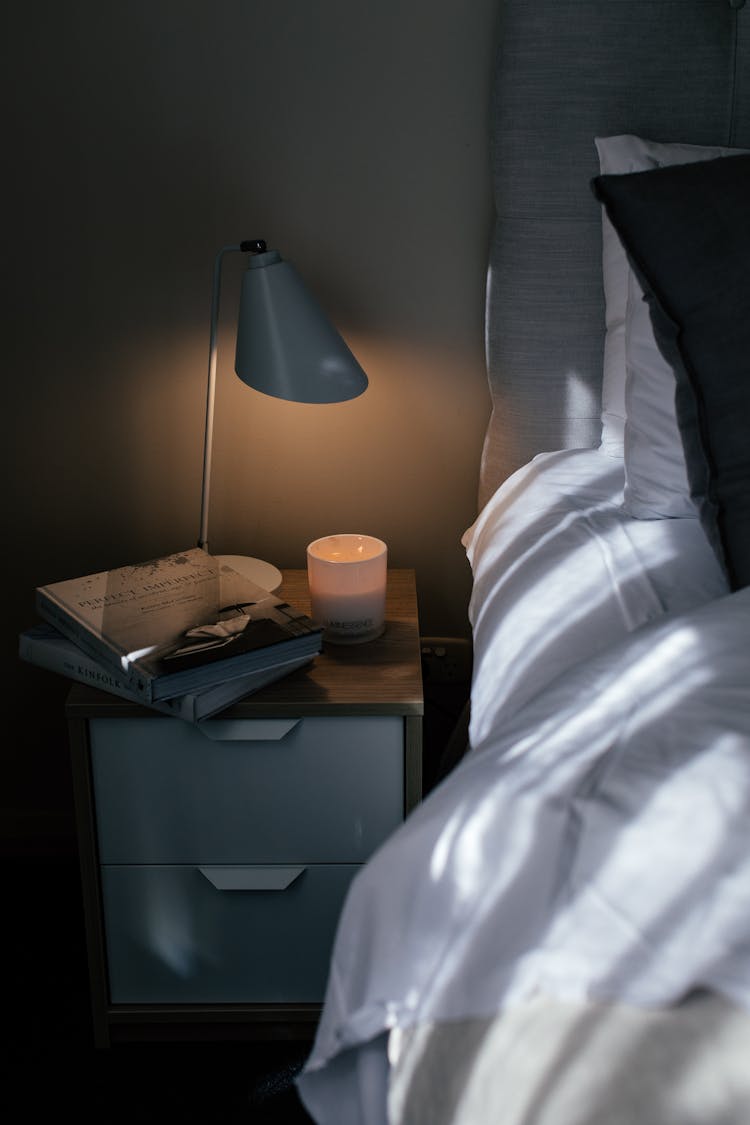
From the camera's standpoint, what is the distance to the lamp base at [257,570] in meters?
1.47

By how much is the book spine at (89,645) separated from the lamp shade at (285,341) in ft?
1.16

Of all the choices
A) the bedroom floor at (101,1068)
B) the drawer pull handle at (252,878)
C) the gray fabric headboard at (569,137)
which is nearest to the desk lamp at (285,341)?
the gray fabric headboard at (569,137)

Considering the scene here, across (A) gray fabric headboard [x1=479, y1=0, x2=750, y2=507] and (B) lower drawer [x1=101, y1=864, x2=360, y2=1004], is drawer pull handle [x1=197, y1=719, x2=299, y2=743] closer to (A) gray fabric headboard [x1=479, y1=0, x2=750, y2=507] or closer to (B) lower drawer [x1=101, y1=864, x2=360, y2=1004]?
(B) lower drawer [x1=101, y1=864, x2=360, y2=1004]

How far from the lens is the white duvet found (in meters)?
0.59

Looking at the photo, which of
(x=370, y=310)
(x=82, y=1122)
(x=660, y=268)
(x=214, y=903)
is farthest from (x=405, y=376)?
(x=82, y=1122)

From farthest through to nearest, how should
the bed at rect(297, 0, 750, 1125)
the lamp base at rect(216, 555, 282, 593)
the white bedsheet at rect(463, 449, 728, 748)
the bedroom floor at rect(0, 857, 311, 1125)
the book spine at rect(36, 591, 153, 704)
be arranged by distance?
the lamp base at rect(216, 555, 282, 593) → the bedroom floor at rect(0, 857, 311, 1125) → the book spine at rect(36, 591, 153, 704) → the white bedsheet at rect(463, 449, 728, 748) → the bed at rect(297, 0, 750, 1125)

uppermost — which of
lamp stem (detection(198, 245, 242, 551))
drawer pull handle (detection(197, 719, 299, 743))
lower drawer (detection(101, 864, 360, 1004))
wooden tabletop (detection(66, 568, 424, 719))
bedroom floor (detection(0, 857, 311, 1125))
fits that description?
lamp stem (detection(198, 245, 242, 551))

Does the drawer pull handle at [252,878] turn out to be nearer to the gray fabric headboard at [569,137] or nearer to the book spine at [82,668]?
the book spine at [82,668]

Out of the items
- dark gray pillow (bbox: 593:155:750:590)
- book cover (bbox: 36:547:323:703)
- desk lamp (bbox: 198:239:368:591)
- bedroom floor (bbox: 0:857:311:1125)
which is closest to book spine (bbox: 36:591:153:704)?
book cover (bbox: 36:547:323:703)

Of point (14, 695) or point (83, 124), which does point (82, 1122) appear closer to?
point (14, 695)

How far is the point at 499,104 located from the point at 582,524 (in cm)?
61

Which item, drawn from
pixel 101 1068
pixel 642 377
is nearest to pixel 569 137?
pixel 642 377

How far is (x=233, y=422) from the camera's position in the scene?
1640mm

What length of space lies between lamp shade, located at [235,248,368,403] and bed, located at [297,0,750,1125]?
29 centimetres
